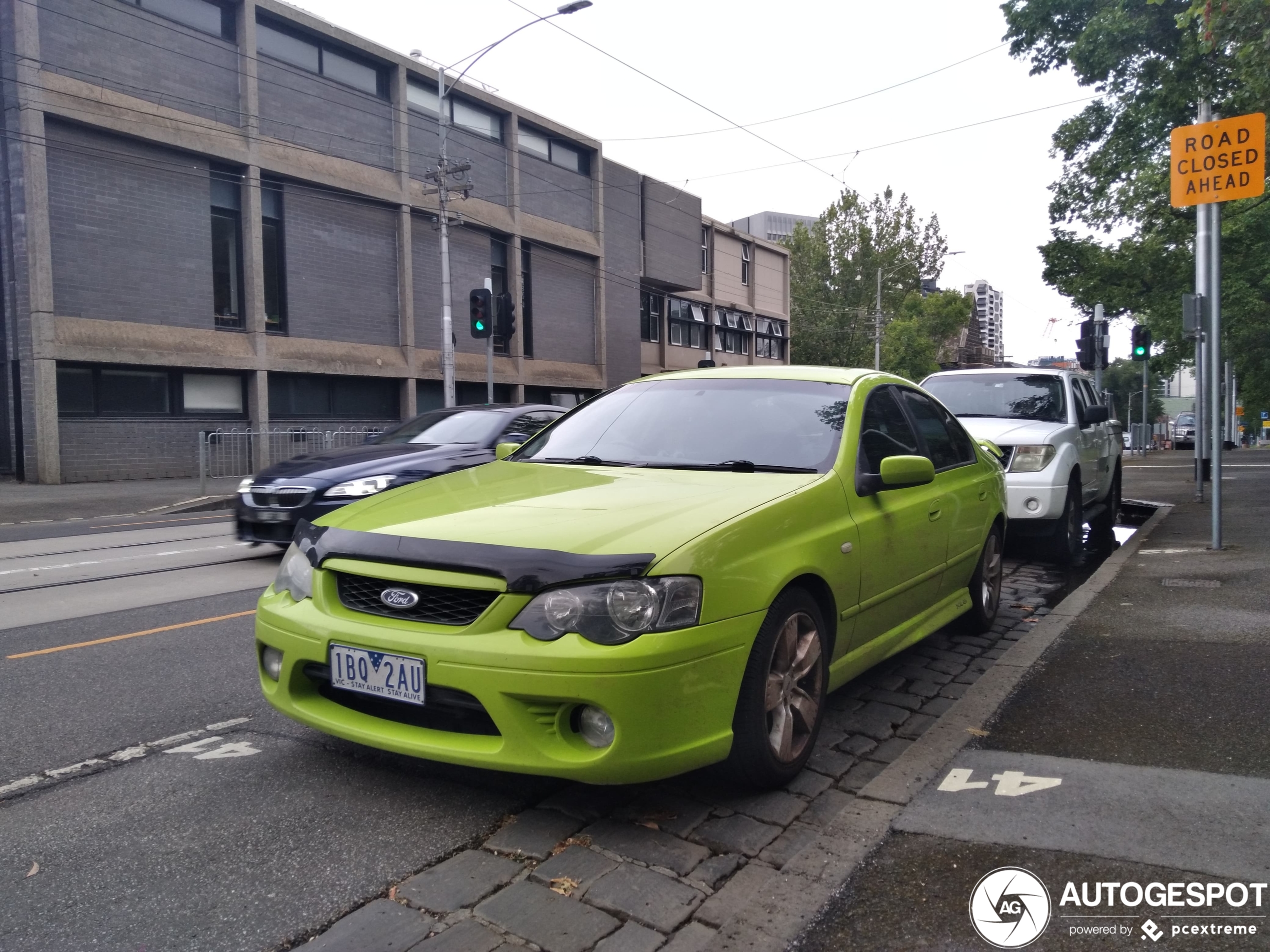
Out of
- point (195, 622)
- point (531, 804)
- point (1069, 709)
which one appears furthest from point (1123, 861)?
point (195, 622)

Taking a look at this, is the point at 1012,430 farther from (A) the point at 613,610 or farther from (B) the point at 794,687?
(A) the point at 613,610

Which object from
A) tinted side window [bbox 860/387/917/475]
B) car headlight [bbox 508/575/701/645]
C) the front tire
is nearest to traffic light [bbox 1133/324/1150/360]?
tinted side window [bbox 860/387/917/475]

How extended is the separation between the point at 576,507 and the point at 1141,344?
1798cm

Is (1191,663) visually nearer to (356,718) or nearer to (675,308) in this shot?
(356,718)

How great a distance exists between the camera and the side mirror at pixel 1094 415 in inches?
354

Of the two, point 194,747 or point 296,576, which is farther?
point 194,747

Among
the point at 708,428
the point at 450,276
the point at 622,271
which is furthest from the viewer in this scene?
the point at 622,271

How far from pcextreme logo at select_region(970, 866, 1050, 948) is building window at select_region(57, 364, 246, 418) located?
20.7m

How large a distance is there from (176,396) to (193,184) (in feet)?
15.1

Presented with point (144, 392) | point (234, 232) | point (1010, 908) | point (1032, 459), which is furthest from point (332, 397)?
point (1010, 908)

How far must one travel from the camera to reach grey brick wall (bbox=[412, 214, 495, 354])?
90.5 ft

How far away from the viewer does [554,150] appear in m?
32.7

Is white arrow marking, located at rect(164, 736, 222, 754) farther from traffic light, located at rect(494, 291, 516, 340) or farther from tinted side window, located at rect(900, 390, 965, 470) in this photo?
traffic light, located at rect(494, 291, 516, 340)

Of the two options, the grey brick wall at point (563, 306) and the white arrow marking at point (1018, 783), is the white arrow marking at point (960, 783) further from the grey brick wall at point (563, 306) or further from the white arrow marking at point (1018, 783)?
the grey brick wall at point (563, 306)
